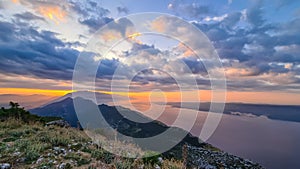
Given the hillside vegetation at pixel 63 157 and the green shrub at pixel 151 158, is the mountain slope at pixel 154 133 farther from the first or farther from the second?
the green shrub at pixel 151 158

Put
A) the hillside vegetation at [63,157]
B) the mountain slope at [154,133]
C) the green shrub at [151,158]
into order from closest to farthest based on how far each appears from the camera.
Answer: the hillside vegetation at [63,157] < the green shrub at [151,158] < the mountain slope at [154,133]

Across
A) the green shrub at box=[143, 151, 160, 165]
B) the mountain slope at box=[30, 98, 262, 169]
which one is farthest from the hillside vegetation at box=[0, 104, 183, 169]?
the mountain slope at box=[30, 98, 262, 169]

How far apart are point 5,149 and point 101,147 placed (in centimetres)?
352

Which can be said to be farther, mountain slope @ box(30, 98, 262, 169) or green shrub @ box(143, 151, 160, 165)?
mountain slope @ box(30, 98, 262, 169)

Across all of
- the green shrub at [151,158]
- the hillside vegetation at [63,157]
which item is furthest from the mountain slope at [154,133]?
the green shrub at [151,158]

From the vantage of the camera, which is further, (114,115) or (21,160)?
(114,115)

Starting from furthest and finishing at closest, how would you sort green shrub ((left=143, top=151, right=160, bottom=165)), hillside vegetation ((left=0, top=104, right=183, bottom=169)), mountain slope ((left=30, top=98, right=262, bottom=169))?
1. mountain slope ((left=30, top=98, right=262, bottom=169))
2. green shrub ((left=143, top=151, right=160, bottom=165))
3. hillside vegetation ((left=0, top=104, right=183, bottom=169))

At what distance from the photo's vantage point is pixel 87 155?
25.7 ft

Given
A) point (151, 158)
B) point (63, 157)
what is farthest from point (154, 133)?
point (63, 157)

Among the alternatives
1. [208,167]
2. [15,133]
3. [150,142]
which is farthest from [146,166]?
[150,142]

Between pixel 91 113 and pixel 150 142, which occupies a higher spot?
pixel 91 113

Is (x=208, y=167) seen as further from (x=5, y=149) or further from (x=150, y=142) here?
(x=5, y=149)

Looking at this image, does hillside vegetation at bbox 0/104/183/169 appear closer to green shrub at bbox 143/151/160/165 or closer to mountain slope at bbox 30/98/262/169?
green shrub at bbox 143/151/160/165

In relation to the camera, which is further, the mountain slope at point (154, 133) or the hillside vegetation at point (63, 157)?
the mountain slope at point (154, 133)
